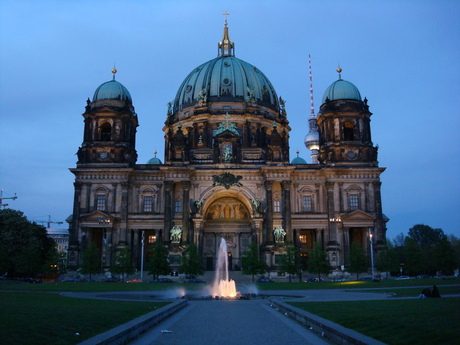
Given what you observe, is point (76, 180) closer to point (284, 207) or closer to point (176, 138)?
point (176, 138)

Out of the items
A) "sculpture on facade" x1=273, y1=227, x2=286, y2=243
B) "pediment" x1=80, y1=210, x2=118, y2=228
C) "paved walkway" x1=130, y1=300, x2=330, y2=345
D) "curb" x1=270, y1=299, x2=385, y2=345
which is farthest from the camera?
"pediment" x1=80, y1=210, x2=118, y2=228

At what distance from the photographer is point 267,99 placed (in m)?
90.0

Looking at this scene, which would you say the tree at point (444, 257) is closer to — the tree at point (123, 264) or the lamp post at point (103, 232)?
the tree at point (123, 264)

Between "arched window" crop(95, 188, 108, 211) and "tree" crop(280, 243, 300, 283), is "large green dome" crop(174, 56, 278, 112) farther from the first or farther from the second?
"tree" crop(280, 243, 300, 283)

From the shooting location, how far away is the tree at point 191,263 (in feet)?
206

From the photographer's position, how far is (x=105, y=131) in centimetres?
7731

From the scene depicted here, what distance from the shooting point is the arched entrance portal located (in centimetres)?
7581

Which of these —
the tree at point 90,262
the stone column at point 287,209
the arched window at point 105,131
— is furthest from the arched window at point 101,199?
the stone column at point 287,209

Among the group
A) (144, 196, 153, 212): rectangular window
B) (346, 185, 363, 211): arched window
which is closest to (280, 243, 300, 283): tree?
(346, 185, 363, 211): arched window

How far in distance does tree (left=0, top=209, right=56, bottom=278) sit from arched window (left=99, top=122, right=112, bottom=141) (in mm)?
19889

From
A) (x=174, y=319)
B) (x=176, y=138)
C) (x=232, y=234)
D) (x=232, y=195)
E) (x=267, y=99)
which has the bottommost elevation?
(x=174, y=319)

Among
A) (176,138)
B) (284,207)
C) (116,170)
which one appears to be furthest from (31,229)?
(284,207)

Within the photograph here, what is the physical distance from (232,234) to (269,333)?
199ft

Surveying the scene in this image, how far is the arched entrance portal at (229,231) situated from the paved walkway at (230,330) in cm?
5322
